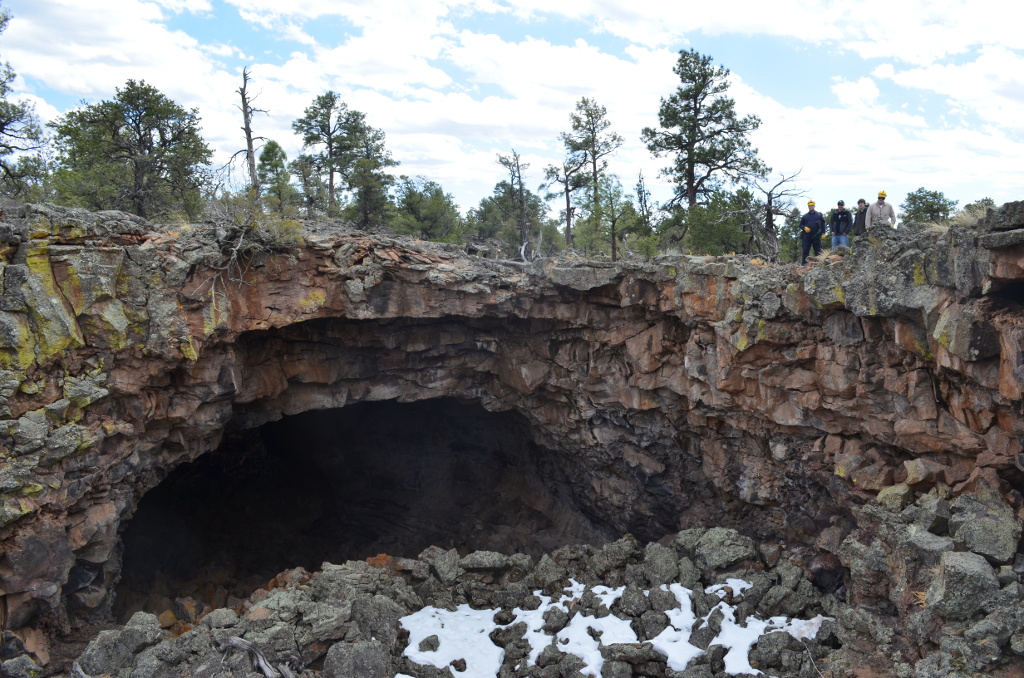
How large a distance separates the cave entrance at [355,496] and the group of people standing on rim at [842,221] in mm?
8434

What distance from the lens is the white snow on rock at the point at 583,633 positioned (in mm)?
9938

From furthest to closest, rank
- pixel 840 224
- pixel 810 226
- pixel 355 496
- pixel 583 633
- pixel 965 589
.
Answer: pixel 355 496 → pixel 810 226 → pixel 840 224 → pixel 583 633 → pixel 965 589

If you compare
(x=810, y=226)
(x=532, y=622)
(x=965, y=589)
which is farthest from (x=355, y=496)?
(x=965, y=589)

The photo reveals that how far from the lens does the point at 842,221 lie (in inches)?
470

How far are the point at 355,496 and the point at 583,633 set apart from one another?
440 inches

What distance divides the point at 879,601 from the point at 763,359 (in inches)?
163

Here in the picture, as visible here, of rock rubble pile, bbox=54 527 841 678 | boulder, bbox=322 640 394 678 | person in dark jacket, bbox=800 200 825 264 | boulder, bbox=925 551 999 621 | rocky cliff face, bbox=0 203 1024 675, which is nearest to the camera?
boulder, bbox=925 551 999 621

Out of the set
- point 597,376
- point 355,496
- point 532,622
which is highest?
point 597,376

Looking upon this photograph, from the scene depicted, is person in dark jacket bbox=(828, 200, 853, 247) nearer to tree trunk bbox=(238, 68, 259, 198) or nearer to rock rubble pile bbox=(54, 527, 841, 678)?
rock rubble pile bbox=(54, 527, 841, 678)

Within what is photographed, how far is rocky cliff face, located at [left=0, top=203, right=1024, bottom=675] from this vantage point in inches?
330

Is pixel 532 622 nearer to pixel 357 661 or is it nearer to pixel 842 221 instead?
pixel 357 661

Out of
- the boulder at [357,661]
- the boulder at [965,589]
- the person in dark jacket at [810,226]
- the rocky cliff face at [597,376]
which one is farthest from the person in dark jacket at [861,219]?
the boulder at [357,661]

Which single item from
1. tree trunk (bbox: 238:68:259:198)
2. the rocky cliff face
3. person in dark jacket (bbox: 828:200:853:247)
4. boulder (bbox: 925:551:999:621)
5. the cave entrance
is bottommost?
the cave entrance

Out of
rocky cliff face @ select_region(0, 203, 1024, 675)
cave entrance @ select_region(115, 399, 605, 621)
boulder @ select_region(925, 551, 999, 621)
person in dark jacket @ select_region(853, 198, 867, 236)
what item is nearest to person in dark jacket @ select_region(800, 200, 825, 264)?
person in dark jacket @ select_region(853, 198, 867, 236)
